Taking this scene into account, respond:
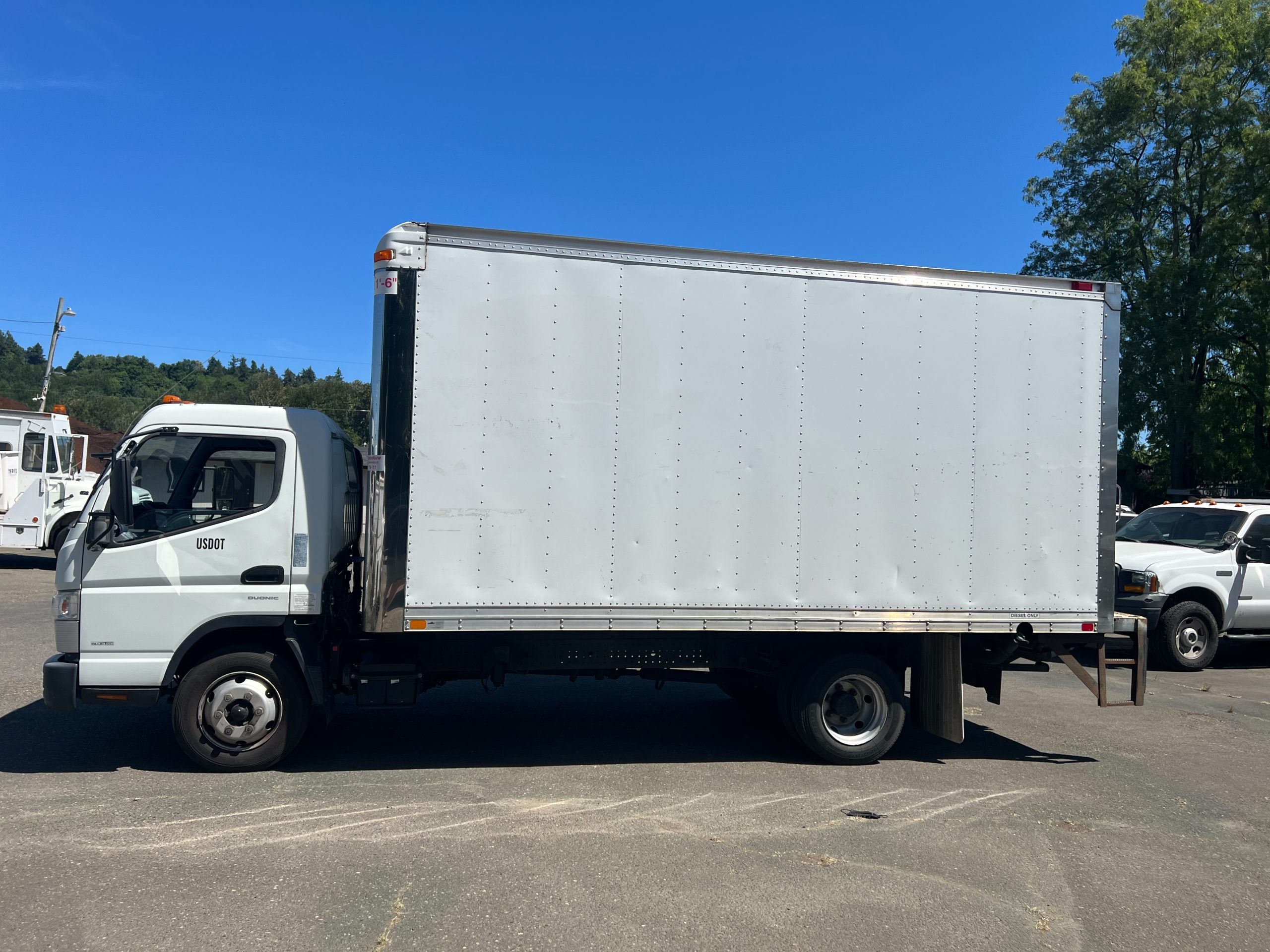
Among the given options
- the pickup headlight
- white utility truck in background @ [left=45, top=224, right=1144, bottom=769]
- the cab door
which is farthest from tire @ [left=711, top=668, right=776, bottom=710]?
the pickup headlight

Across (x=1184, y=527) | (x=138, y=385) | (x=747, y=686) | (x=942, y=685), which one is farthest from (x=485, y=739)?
(x=138, y=385)

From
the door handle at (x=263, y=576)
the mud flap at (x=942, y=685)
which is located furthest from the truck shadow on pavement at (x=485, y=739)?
the door handle at (x=263, y=576)

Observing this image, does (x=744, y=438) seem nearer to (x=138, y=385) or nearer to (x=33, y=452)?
(x=33, y=452)

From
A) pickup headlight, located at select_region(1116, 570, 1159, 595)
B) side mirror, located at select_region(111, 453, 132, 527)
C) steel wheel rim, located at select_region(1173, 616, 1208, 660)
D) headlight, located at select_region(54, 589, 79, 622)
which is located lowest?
steel wheel rim, located at select_region(1173, 616, 1208, 660)

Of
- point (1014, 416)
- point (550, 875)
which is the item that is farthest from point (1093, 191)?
point (550, 875)

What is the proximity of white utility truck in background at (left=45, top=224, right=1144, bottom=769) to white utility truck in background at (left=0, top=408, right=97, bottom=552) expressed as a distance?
1350 centimetres

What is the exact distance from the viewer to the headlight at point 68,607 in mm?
5680

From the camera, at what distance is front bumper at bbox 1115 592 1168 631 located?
11.1 meters

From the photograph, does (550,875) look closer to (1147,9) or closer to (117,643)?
(117,643)

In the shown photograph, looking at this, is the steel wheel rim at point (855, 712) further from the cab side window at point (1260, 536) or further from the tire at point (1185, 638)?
the cab side window at point (1260, 536)

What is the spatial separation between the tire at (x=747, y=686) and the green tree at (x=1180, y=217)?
21.8 metres

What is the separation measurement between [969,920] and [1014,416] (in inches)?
136

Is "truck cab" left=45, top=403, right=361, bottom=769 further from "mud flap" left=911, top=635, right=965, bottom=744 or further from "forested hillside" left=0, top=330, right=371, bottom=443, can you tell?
"forested hillside" left=0, top=330, right=371, bottom=443

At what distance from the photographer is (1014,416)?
627 centimetres
